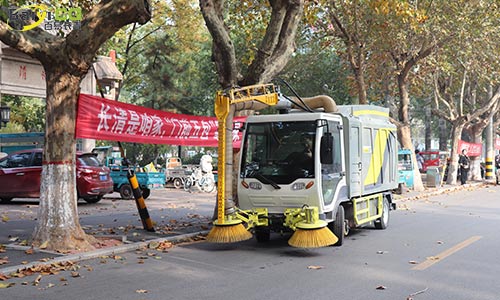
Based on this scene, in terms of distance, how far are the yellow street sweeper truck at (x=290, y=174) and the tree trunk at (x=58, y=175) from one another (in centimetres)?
244

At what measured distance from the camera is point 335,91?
1505 inches

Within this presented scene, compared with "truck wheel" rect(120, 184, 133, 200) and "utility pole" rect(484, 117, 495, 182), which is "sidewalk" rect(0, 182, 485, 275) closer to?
"truck wheel" rect(120, 184, 133, 200)

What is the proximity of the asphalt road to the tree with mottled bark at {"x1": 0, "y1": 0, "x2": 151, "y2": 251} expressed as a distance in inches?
38.6

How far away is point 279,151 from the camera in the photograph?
10781mm

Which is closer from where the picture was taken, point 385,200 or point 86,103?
point 86,103

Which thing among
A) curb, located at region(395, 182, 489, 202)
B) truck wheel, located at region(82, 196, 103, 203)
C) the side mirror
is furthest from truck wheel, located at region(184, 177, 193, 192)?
the side mirror

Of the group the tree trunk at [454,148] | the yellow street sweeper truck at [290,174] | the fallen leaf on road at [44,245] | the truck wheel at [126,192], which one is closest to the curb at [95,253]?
the fallen leaf on road at [44,245]

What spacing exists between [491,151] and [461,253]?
2701 centimetres

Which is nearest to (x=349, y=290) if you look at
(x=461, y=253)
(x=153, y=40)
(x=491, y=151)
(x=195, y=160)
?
(x=461, y=253)

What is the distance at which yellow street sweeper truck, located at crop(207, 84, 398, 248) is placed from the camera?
32.8 ft

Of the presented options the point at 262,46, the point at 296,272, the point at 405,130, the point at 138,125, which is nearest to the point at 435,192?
the point at 405,130

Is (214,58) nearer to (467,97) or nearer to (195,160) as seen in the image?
(467,97)

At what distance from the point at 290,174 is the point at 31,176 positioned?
418 inches

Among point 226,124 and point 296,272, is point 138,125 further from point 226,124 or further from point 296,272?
point 296,272
